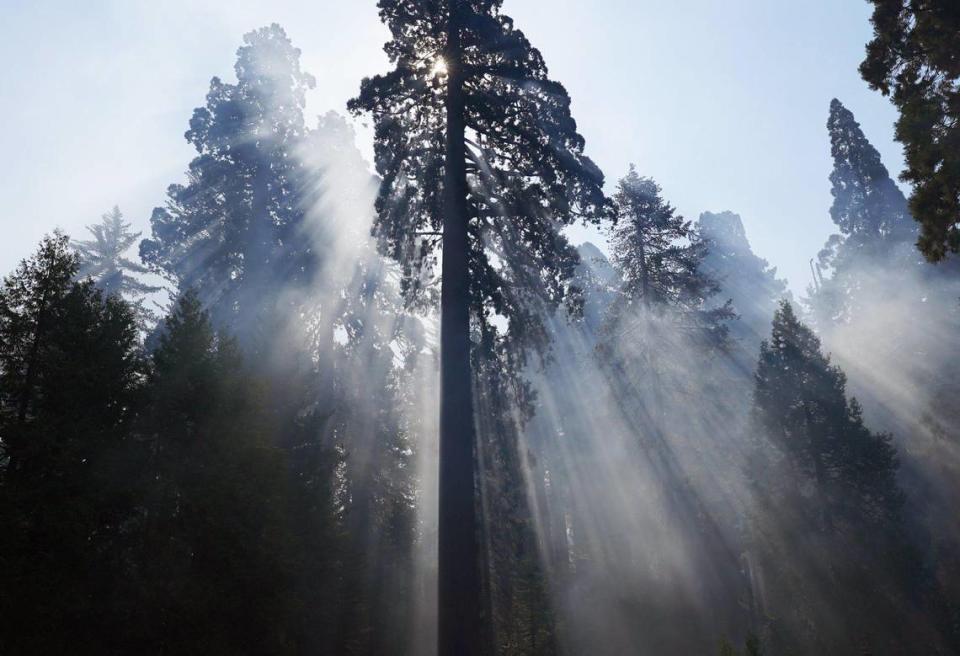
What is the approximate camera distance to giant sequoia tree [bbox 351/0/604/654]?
1208 centimetres

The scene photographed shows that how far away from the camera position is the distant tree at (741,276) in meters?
50.1

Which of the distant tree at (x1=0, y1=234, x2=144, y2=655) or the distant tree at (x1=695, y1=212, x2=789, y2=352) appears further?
the distant tree at (x1=695, y1=212, x2=789, y2=352)

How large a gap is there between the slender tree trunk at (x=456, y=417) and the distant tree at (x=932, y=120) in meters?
8.00

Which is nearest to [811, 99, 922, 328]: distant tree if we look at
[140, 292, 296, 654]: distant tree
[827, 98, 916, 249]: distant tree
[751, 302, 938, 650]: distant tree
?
[827, 98, 916, 249]: distant tree

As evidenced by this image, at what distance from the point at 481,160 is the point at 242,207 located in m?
13.7

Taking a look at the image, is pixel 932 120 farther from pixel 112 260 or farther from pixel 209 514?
pixel 112 260

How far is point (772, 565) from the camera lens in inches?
1027

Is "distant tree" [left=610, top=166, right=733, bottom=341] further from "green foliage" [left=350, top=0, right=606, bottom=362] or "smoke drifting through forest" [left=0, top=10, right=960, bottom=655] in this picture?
"green foliage" [left=350, top=0, right=606, bottom=362]

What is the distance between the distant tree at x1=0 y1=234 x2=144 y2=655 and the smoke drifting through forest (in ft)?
0.24

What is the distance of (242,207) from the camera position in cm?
2233

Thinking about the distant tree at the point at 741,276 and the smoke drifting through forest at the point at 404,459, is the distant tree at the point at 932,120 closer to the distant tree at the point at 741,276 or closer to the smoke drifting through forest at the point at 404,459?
the smoke drifting through forest at the point at 404,459

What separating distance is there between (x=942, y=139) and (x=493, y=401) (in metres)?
9.28

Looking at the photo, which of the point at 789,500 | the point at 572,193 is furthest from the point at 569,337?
the point at 572,193

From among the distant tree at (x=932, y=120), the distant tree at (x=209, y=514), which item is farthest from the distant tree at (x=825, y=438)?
the distant tree at (x=209, y=514)
